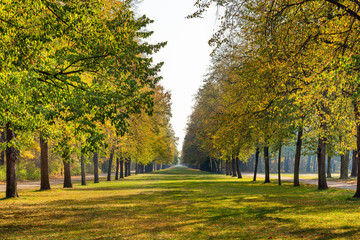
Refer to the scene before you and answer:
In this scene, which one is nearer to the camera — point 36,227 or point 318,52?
point 36,227

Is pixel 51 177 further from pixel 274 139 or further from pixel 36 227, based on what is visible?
pixel 36 227

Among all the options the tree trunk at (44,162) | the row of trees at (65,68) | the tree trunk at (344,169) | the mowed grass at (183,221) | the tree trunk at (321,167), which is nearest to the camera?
the mowed grass at (183,221)

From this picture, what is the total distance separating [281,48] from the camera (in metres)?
12.8

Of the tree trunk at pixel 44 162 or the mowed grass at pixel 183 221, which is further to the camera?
the tree trunk at pixel 44 162

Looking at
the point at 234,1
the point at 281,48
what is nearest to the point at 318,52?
the point at 281,48

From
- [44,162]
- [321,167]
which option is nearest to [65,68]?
[44,162]

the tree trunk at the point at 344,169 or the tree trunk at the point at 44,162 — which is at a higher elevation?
the tree trunk at the point at 44,162

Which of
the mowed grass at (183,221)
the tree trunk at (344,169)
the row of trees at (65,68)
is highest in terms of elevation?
the row of trees at (65,68)

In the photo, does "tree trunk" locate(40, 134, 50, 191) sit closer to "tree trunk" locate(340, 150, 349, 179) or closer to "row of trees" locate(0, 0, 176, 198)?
"row of trees" locate(0, 0, 176, 198)

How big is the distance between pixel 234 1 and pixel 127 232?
27.6ft

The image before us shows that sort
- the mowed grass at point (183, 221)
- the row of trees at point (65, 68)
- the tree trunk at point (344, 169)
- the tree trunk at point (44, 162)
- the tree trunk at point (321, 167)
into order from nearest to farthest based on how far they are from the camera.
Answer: the mowed grass at point (183, 221)
the row of trees at point (65, 68)
the tree trunk at point (321, 167)
the tree trunk at point (44, 162)
the tree trunk at point (344, 169)

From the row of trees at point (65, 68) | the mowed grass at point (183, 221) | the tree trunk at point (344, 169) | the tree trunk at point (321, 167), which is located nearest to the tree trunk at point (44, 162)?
the mowed grass at point (183, 221)

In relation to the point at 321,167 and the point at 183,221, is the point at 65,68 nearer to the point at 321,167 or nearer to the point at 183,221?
the point at 183,221

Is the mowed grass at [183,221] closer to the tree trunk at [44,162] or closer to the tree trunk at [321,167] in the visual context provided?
the tree trunk at [321,167]
